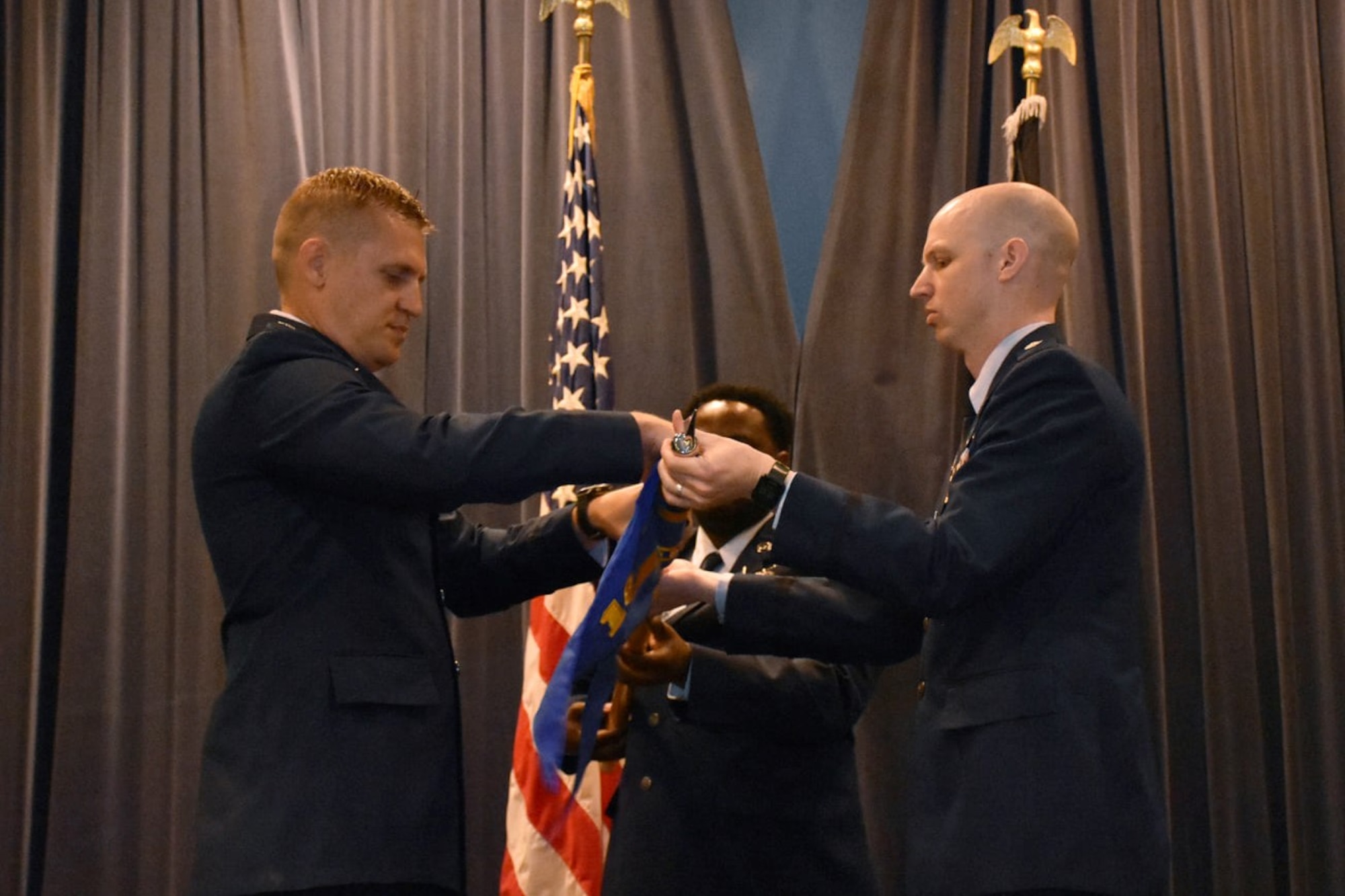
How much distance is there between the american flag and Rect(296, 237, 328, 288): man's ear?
4.64 feet

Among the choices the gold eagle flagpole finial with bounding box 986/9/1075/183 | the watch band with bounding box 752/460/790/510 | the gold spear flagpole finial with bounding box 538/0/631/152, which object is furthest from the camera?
the gold spear flagpole finial with bounding box 538/0/631/152

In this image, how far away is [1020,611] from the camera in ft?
7.03

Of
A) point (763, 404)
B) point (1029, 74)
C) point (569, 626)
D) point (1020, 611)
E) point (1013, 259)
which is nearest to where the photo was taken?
point (1020, 611)

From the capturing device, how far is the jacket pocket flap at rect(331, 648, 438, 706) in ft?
6.56

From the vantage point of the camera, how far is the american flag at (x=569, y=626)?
3568mm

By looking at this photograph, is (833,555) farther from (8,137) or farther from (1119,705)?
(8,137)

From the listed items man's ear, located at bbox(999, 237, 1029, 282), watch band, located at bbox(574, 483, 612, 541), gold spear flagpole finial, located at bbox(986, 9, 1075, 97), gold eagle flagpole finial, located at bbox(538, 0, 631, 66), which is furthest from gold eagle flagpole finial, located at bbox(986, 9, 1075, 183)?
watch band, located at bbox(574, 483, 612, 541)

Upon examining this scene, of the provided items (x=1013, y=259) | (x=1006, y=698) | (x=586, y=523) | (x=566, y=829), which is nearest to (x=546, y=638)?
(x=566, y=829)

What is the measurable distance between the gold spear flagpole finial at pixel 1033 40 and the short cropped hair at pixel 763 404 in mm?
1366

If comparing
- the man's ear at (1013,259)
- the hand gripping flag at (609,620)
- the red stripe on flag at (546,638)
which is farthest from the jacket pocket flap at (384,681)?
the red stripe on flag at (546,638)

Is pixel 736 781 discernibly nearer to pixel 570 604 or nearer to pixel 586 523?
pixel 586 523

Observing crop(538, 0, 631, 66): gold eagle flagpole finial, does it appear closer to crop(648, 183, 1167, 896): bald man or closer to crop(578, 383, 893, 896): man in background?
crop(578, 383, 893, 896): man in background

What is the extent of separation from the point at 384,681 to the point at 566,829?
1710mm

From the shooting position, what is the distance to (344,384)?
215 cm
